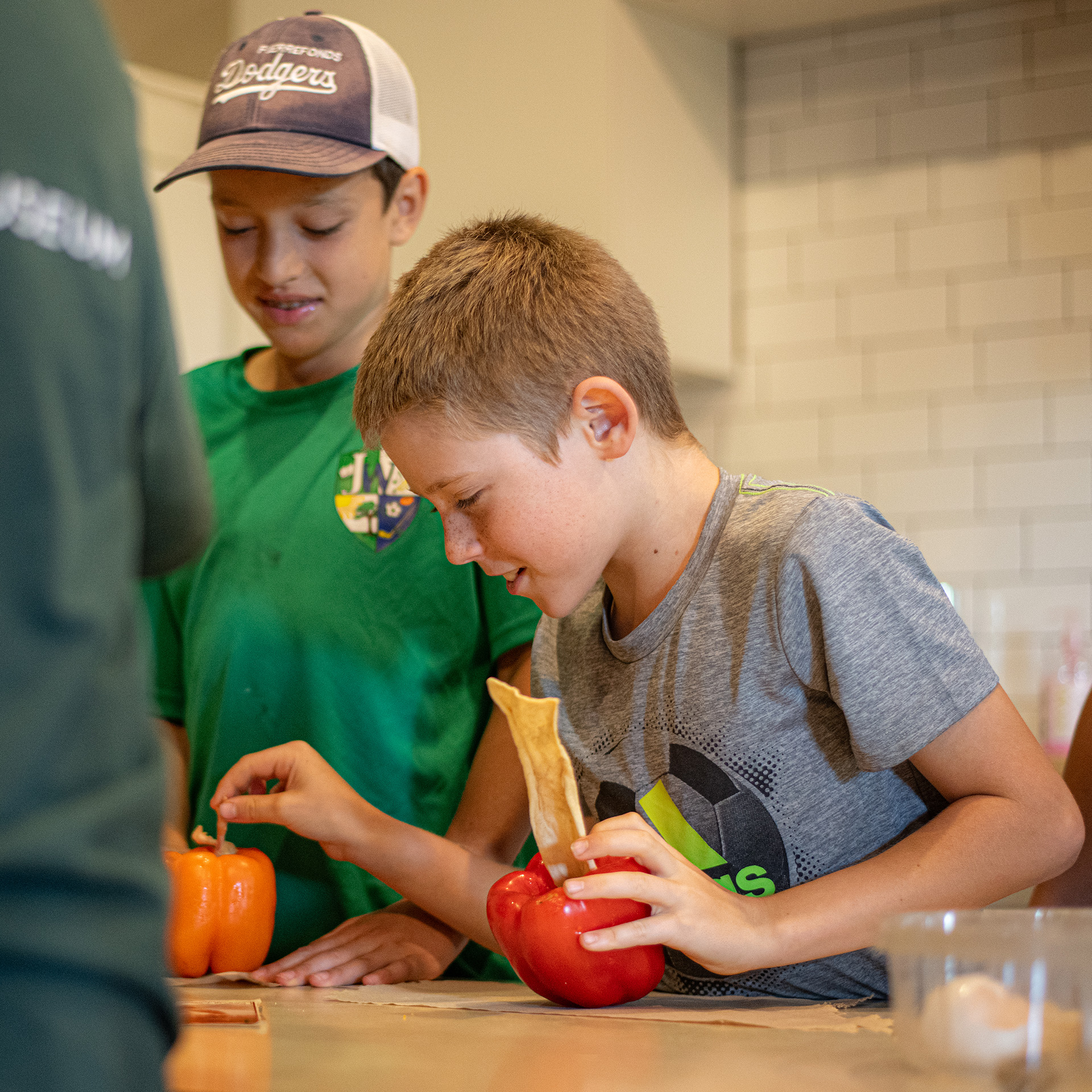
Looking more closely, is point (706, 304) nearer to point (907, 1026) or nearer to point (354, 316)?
point (354, 316)

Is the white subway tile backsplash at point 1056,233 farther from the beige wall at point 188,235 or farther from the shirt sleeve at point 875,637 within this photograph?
the shirt sleeve at point 875,637

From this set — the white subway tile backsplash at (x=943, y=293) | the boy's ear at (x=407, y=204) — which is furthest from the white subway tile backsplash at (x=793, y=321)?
the boy's ear at (x=407, y=204)

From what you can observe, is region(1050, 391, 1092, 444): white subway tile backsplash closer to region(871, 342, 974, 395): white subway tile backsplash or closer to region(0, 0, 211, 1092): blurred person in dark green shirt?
region(871, 342, 974, 395): white subway tile backsplash

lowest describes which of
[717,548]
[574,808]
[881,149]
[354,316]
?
[574,808]

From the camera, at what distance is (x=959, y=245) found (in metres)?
2.76

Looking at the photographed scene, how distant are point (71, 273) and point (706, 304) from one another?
2567 mm

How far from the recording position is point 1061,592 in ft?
8.61

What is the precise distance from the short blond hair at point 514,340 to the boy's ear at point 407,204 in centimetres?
27

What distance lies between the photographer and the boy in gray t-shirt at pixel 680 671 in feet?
2.92

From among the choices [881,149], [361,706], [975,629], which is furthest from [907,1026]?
[881,149]

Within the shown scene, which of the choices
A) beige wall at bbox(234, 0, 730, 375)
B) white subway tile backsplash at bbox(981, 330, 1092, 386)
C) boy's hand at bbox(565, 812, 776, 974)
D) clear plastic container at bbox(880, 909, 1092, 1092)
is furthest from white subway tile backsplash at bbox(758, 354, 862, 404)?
clear plastic container at bbox(880, 909, 1092, 1092)

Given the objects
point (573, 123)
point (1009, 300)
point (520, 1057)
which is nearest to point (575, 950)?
point (520, 1057)

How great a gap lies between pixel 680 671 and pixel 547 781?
0.20 m

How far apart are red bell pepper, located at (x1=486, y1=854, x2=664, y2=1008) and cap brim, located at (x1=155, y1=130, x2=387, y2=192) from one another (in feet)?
2.44
